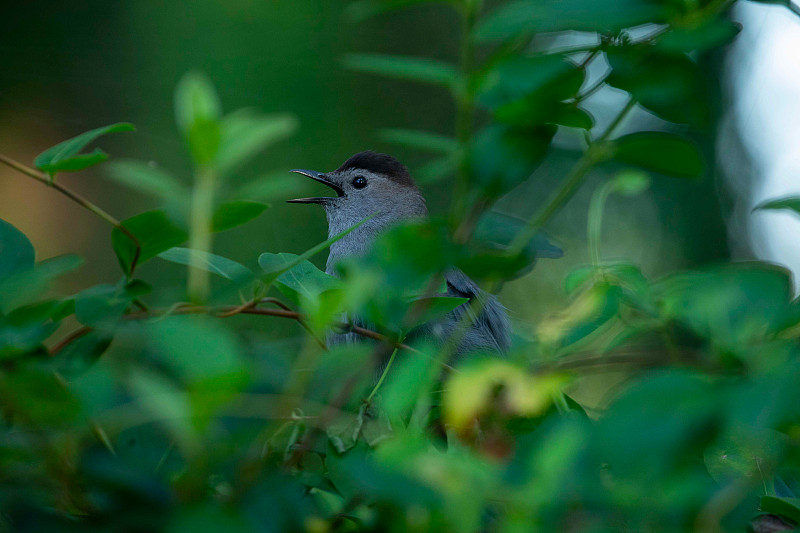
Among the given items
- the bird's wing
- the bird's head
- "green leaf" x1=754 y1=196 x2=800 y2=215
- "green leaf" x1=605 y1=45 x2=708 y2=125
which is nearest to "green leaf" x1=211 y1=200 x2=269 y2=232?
"green leaf" x1=605 y1=45 x2=708 y2=125

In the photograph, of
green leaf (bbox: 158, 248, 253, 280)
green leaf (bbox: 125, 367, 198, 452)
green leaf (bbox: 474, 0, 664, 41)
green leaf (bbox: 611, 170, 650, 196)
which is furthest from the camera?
green leaf (bbox: 611, 170, 650, 196)

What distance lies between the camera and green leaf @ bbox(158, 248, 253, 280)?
690mm

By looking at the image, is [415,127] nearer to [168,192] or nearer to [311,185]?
[311,185]

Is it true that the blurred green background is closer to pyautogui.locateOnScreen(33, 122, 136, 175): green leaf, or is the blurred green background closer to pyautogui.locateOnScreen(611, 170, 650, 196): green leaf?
pyautogui.locateOnScreen(33, 122, 136, 175): green leaf

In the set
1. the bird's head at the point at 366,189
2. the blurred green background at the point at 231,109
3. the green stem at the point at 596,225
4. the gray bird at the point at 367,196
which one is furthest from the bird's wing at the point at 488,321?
the blurred green background at the point at 231,109

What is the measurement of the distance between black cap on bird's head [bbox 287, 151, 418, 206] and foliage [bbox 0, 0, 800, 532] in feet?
9.58

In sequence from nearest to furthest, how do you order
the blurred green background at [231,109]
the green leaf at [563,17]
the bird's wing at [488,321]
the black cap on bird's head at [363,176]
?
the green leaf at [563,17], the bird's wing at [488,321], the black cap on bird's head at [363,176], the blurred green background at [231,109]

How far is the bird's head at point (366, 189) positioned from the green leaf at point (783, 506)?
287 cm

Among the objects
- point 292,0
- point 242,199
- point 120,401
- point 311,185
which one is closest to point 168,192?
point 242,199

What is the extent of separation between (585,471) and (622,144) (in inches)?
12.3

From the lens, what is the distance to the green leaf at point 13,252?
73 centimetres

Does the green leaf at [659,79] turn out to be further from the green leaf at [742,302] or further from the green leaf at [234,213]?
the green leaf at [234,213]

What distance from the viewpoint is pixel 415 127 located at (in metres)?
7.70

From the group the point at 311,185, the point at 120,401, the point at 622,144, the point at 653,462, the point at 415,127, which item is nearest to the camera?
the point at 653,462
